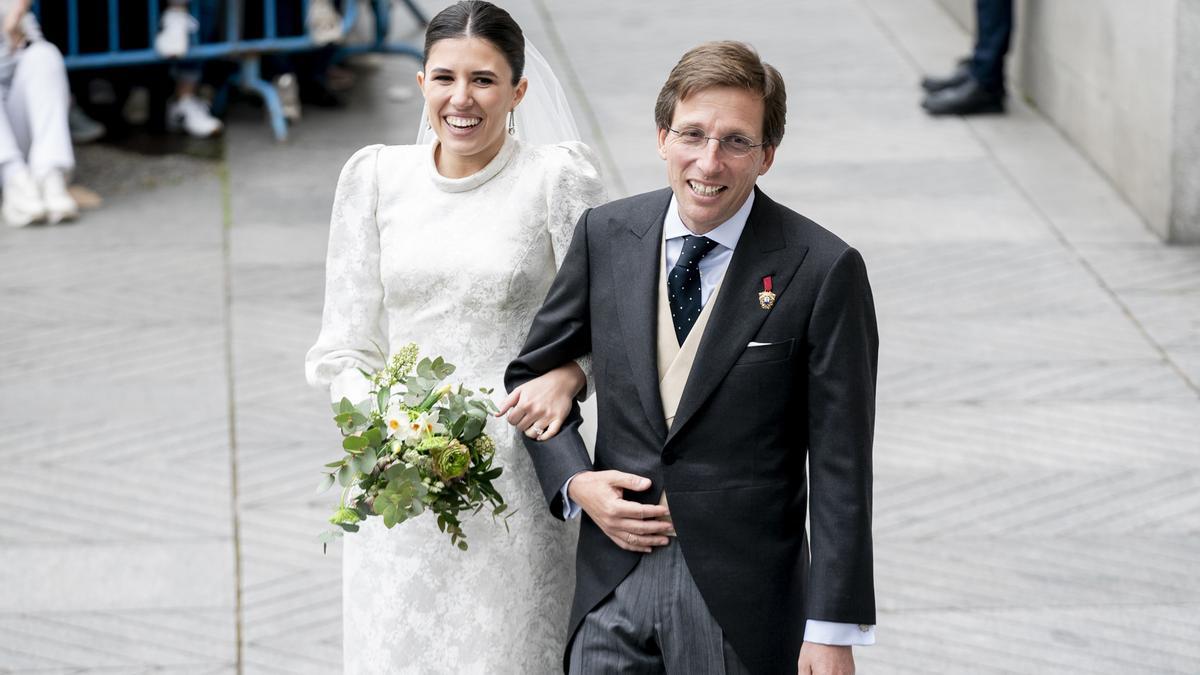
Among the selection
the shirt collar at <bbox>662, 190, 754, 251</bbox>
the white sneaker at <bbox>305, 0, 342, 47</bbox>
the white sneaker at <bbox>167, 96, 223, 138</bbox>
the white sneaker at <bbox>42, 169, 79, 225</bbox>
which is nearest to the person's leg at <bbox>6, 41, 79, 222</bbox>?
the white sneaker at <bbox>42, 169, 79, 225</bbox>

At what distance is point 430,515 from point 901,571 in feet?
8.54

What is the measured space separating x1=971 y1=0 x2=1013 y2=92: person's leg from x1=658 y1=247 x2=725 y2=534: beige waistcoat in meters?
7.69

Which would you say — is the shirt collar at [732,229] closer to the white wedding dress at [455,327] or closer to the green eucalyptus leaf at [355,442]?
the white wedding dress at [455,327]

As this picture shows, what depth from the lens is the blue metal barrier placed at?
10.3 meters

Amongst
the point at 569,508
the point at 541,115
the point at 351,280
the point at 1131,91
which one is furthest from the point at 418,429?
the point at 1131,91

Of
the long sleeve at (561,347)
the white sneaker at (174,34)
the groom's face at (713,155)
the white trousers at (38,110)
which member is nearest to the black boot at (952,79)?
the white sneaker at (174,34)

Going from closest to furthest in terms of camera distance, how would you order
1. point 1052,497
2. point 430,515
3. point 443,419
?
point 443,419 → point 430,515 → point 1052,497

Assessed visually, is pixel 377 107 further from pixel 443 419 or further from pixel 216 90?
pixel 443 419

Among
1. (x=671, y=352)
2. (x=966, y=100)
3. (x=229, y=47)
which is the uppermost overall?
(x=671, y=352)

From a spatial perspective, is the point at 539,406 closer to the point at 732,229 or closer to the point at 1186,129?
the point at 732,229

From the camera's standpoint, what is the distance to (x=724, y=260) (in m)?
3.54

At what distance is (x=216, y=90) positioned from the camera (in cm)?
1124

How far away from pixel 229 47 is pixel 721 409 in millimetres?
7704

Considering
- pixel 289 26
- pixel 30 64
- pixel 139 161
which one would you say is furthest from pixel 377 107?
pixel 30 64
